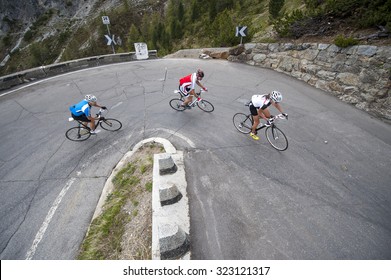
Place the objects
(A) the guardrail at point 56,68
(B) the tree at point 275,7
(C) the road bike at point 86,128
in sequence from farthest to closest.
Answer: (B) the tree at point 275,7, (A) the guardrail at point 56,68, (C) the road bike at point 86,128

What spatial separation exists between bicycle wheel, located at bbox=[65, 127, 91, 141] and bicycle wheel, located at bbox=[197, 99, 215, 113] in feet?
15.1

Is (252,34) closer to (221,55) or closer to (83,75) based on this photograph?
(221,55)

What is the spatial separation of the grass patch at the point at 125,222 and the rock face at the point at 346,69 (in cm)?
871

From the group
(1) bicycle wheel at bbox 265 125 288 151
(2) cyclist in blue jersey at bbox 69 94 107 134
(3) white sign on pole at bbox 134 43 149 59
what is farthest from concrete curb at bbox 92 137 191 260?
(3) white sign on pole at bbox 134 43 149 59

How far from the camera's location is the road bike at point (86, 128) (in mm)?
7660

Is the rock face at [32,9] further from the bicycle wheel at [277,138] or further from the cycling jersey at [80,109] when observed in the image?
the bicycle wheel at [277,138]

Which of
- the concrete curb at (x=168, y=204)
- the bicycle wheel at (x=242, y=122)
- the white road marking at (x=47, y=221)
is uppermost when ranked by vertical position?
the concrete curb at (x=168, y=204)

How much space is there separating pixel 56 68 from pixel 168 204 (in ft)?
52.1

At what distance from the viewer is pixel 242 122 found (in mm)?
7629

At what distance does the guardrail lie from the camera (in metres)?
13.0

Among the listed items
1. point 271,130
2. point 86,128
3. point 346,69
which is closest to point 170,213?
point 271,130

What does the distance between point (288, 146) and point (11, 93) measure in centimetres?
1500

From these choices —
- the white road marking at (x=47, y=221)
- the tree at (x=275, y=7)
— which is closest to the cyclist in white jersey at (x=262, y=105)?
the white road marking at (x=47, y=221)

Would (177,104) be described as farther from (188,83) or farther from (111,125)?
(111,125)
